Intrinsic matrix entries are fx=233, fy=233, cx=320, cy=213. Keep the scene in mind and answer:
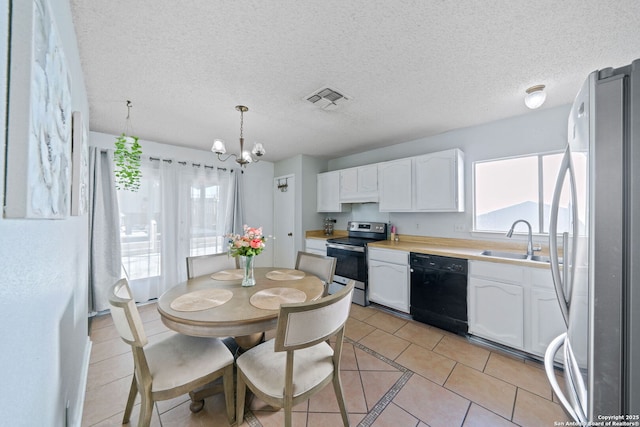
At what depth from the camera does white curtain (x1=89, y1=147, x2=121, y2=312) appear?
9.50ft

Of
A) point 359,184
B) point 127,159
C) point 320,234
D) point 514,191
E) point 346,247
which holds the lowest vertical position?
point 346,247

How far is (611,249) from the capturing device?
67 centimetres

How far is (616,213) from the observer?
67 cm

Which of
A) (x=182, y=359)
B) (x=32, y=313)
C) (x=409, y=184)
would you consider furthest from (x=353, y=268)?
(x=32, y=313)

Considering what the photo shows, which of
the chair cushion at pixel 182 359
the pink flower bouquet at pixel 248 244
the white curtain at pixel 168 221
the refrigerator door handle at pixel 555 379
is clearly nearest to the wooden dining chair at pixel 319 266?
the pink flower bouquet at pixel 248 244

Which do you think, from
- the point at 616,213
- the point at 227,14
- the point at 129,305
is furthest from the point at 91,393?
the point at 616,213

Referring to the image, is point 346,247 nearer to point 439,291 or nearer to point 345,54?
point 439,291

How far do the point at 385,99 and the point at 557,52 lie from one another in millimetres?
1146

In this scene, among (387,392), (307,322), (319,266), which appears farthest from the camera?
(319,266)

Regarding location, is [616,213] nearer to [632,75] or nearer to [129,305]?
[632,75]

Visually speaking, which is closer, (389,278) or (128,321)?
(128,321)

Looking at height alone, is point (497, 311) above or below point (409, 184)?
below

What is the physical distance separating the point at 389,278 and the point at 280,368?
2.03 m

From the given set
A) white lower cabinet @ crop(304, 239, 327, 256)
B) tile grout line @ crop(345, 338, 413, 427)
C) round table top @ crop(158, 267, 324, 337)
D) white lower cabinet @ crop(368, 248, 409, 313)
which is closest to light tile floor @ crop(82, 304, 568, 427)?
tile grout line @ crop(345, 338, 413, 427)
